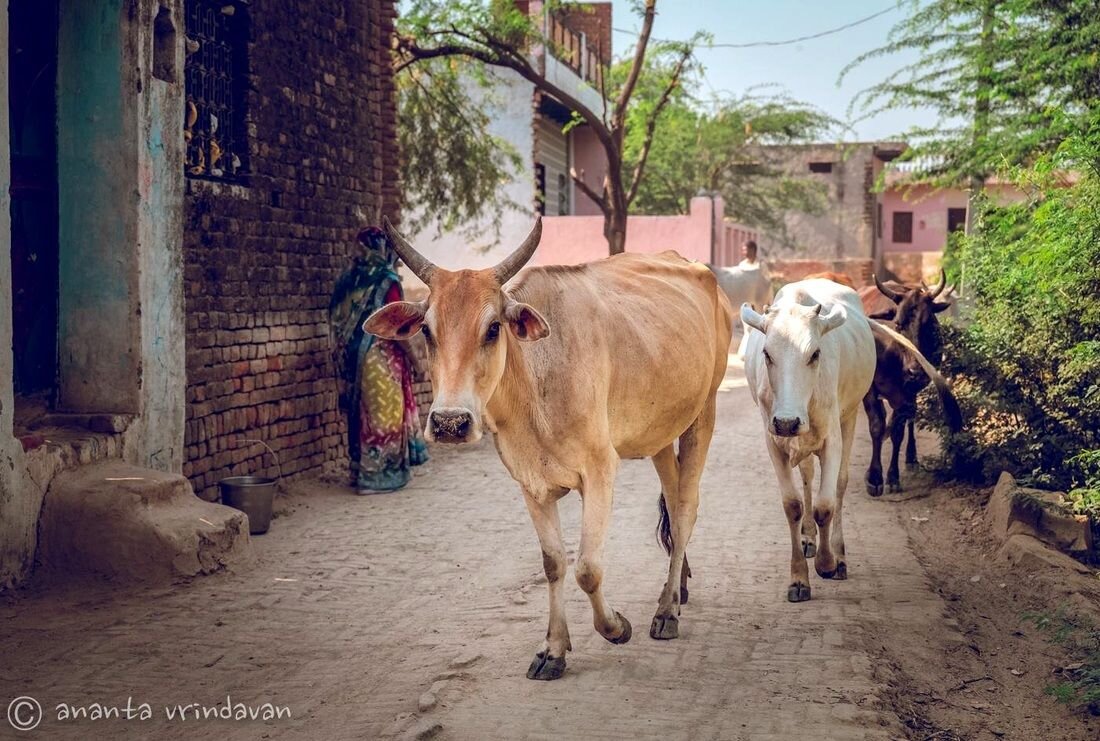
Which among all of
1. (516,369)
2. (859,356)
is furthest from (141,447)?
(859,356)

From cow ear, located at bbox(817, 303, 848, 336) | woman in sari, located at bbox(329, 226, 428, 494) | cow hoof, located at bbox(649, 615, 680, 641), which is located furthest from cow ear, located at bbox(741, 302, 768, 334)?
woman in sari, located at bbox(329, 226, 428, 494)

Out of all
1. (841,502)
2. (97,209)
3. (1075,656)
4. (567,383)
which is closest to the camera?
(567,383)

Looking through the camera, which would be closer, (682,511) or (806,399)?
(682,511)

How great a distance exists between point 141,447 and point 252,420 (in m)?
1.44

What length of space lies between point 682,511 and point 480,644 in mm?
1216

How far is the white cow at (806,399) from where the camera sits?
6.08 meters

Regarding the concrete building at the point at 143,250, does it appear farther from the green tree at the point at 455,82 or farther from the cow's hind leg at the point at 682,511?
the green tree at the point at 455,82

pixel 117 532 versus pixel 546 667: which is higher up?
pixel 117 532

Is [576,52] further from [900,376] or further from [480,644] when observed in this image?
[480,644]

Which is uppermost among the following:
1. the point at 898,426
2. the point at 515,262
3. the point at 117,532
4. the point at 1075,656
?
the point at 515,262

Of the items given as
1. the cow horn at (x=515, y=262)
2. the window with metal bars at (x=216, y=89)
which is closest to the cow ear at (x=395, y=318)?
the cow horn at (x=515, y=262)

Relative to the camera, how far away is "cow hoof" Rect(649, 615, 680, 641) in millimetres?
5430

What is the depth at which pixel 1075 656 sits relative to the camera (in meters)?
5.33

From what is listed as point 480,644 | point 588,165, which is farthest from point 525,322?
point 588,165
